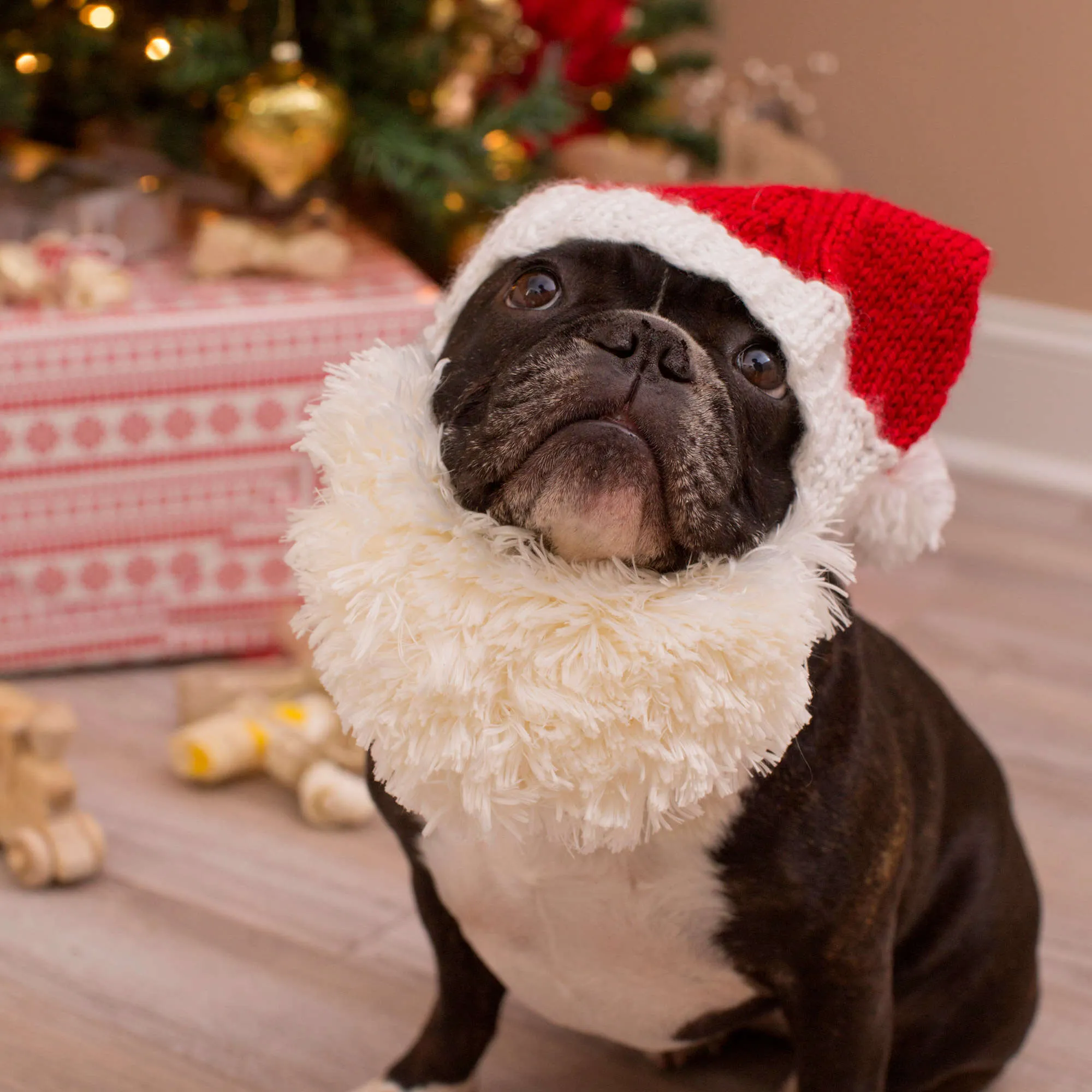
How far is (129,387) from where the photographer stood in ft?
5.75

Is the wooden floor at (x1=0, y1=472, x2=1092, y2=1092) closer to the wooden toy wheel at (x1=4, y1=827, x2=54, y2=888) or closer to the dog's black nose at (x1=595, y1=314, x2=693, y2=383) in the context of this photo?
the wooden toy wheel at (x1=4, y1=827, x2=54, y2=888)

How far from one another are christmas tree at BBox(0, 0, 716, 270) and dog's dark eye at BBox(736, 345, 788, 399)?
1256 millimetres

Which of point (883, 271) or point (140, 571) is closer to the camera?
point (883, 271)

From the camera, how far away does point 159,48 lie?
1897 millimetres

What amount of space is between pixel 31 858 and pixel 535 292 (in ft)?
2.71

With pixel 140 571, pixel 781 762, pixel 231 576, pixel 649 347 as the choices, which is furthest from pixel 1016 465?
pixel 649 347

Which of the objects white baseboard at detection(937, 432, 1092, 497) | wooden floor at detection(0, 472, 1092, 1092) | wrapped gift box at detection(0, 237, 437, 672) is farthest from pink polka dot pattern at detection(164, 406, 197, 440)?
white baseboard at detection(937, 432, 1092, 497)

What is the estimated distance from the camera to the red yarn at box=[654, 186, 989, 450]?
811mm

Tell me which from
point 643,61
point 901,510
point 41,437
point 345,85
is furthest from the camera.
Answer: point 643,61

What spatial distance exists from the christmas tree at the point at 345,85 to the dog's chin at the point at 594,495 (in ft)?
4.25

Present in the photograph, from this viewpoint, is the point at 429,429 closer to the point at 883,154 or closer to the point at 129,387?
the point at 129,387

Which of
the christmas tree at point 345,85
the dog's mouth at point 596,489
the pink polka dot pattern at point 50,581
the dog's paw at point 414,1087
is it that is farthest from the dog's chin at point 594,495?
the christmas tree at point 345,85

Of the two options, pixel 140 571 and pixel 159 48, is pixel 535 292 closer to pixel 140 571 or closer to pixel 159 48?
pixel 140 571

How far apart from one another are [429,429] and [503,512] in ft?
0.23
